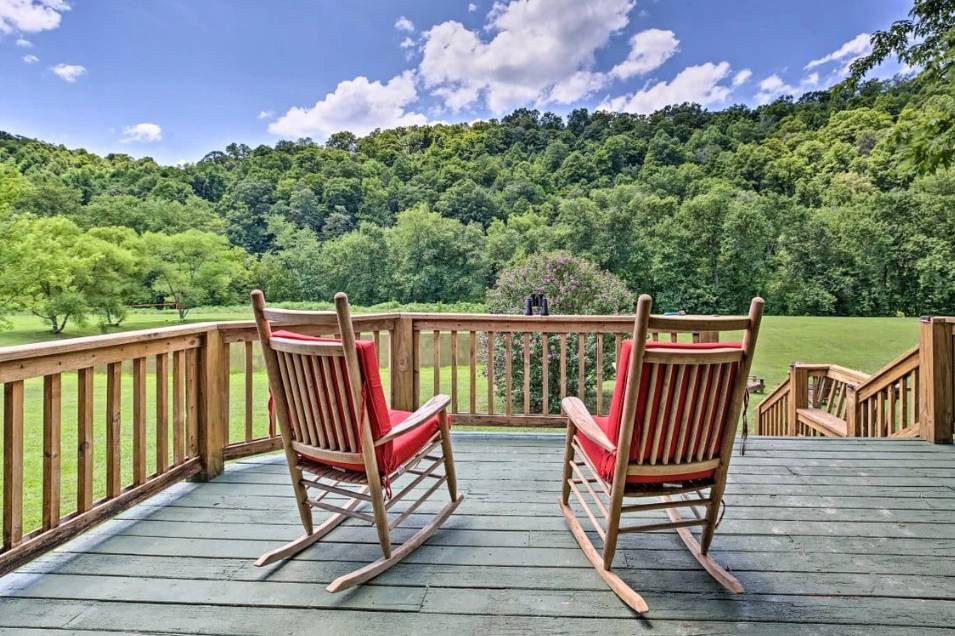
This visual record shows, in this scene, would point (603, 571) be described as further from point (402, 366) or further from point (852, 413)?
point (852, 413)

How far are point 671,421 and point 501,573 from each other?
34.0 inches

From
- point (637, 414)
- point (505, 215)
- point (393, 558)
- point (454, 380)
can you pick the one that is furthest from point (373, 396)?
point (505, 215)

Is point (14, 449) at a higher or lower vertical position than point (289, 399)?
lower

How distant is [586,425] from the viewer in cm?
204

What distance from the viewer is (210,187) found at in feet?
74.7

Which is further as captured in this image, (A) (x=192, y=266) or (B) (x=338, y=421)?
(A) (x=192, y=266)

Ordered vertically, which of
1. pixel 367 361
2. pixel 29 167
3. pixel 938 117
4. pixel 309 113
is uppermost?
pixel 309 113

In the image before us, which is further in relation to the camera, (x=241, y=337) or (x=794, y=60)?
(x=794, y=60)

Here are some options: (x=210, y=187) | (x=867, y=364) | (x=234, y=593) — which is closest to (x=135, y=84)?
(x=210, y=187)

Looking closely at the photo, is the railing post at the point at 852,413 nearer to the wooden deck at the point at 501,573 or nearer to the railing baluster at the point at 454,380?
the wooden deck at the point at 501,573

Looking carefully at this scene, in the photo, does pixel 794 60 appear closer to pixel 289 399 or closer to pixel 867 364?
pixel 867 364

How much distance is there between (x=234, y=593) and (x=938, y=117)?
623cm

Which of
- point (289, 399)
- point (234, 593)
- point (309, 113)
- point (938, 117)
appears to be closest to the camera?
point (234, 593)

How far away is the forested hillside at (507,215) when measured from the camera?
61.6ft
